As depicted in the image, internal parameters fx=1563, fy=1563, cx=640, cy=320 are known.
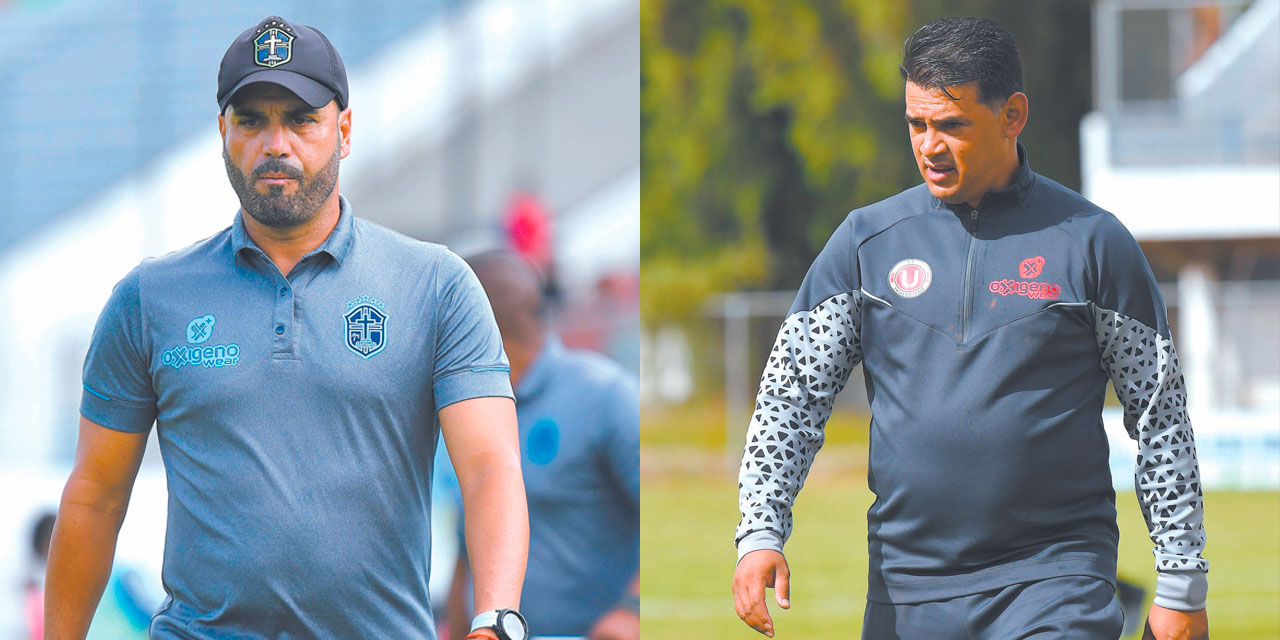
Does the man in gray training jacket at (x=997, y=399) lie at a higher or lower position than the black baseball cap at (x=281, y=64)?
lower

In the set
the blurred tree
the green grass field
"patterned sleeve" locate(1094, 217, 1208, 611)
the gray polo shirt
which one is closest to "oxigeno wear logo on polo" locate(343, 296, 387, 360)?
the gray polo shirt

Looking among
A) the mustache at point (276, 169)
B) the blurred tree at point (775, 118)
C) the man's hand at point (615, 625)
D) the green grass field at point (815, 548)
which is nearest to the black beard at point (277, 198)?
the mustache at point (276, 169)

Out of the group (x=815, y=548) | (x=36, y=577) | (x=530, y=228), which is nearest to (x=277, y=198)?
(x=530, y=228)

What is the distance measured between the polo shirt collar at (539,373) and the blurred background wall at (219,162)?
46 cm

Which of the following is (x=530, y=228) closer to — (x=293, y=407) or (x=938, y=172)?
(x=938, y=172)

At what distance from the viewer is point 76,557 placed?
116 inches

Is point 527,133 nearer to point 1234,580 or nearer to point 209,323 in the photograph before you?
point 209,323

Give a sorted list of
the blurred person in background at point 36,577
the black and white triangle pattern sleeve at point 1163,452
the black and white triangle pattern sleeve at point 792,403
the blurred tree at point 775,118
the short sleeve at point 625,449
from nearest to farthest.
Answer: the black and white triangle pattern sleeve at point 1163,452 < the black and white triangle pattern sleeve at point 792,403 < the short sleeve at point 625,449 < the blurred person in background at point 36,577 < the blurred tree at point 775,118

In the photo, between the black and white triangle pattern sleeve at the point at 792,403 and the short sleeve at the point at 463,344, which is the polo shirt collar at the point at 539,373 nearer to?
the black and white triangle pattern sleeve at the point at 792,403

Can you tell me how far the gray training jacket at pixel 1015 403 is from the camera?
9.62ft

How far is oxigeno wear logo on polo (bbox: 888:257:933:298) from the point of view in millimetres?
3000

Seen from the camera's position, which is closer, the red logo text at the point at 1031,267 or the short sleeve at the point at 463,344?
the short sleeve at the point at 463,344

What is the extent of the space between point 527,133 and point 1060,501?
495cm

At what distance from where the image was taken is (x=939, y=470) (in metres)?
2.97
